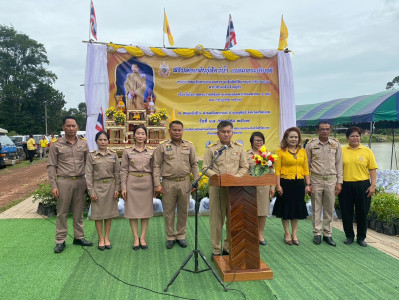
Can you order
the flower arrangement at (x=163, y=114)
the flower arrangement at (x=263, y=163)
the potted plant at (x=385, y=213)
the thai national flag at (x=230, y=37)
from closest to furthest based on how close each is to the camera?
the flower arrangement at (x=263, y=163) → the potted plant at (x=385, y=213) → the flower arrangement at (x=163, y=114) → the thai national flag at (x=230, y=37)

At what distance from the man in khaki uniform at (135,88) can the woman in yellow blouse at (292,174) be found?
422 centimetres

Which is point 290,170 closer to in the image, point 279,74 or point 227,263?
point 227,263

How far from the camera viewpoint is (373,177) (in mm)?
4188

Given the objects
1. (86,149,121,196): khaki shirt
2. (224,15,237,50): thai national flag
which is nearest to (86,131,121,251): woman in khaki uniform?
(86,149,121,196): khaki shirt

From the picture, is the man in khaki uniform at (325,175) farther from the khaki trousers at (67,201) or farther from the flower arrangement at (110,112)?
the flower arrangement at (110,112)

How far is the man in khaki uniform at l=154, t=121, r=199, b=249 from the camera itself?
4.01 meters

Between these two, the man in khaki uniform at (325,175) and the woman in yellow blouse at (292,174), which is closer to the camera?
the woman in yellow blouse at (292,174)

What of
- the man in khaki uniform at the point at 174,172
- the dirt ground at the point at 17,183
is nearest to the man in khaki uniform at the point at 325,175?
the man in khaki uniform at the point at 174,172

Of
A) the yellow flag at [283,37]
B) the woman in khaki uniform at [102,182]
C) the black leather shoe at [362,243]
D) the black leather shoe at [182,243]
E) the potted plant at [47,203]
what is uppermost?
the yellow flag at [283,37]

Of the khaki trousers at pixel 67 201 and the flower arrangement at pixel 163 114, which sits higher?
the flower arrangement at pixel 163 114

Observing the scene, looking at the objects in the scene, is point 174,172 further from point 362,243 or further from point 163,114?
point 163,114

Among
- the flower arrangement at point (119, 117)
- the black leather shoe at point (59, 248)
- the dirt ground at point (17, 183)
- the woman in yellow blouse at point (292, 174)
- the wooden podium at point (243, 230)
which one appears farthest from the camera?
the dirt ground at point (17, 183)

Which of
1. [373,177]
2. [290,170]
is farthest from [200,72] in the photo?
[373,177]

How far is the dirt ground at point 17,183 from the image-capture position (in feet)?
26.5
